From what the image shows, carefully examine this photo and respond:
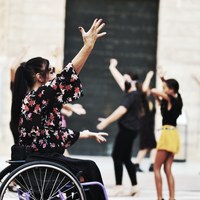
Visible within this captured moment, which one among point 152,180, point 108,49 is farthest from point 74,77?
point 108,49

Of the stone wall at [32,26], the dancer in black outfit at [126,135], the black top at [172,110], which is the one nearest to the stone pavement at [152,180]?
the dancer in black outfit at [126,135]

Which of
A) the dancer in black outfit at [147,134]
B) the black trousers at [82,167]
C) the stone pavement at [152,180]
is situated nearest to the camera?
the black trousers at [82,167]

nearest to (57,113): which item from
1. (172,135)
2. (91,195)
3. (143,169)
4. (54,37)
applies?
(91,195)

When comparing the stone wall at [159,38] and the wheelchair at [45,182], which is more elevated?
the stone wall at [159,38]

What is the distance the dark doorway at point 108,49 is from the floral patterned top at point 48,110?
10.6m

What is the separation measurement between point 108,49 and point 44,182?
1120 centimetres

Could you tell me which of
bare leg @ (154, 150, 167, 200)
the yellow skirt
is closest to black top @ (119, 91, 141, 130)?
the yellow skirt

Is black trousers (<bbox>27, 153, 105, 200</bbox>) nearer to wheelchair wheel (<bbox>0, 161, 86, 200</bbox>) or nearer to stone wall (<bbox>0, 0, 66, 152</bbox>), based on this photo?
wheelchair wheel (<bbox>0, 161, 86, 200</bbox>)

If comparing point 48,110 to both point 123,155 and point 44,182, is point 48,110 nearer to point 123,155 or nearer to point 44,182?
point 44,182

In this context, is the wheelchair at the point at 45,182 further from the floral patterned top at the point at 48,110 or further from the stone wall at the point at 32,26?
the stone wall at the point at 32,26

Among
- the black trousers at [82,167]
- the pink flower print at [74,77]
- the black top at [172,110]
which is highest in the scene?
the pink flower print at [74,77]

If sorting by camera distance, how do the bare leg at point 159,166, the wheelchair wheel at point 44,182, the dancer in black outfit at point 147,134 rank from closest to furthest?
the wheelchair wheel at point 44,182 < the bare leg at point 159,166 < the dancer in black outfit at point 147,134

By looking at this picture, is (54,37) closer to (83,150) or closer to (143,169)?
(83,150)

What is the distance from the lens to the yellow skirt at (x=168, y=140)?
31.5ft
